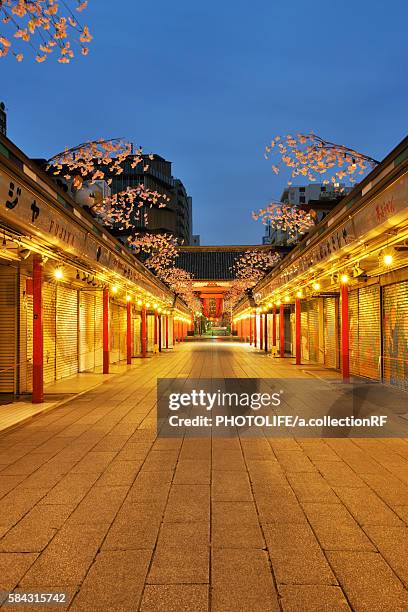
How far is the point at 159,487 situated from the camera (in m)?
5.94

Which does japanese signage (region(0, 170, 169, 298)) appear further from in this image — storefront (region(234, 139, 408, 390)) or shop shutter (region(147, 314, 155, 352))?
shop shutter (region(147, 314, 155, 352))

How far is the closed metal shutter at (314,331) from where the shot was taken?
937 inches

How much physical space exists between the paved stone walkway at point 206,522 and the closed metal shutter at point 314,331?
15.8m

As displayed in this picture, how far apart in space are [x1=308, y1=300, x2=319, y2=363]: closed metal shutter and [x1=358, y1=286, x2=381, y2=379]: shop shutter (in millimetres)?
5968

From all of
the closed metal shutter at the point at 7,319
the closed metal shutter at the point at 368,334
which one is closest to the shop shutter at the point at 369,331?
the closed metal shutter at the point at 368,334

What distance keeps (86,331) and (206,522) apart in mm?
16898

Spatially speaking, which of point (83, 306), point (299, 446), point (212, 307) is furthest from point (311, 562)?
point (212, 307)

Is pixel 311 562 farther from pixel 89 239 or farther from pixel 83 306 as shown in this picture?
pixel 83 306

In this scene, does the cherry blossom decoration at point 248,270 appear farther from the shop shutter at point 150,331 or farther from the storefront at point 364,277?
the storefront at point 364,277

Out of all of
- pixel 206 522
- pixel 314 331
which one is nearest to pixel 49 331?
pixel 206 522

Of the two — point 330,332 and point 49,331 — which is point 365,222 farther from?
point 330,332

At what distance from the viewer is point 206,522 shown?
485cm

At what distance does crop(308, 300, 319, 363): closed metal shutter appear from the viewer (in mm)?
23809

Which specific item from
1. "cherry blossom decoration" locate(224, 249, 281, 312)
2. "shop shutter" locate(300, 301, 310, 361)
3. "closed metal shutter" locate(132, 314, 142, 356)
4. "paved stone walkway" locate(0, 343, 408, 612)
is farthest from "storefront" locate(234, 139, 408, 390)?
"cherry blossom decoration" locate(224, 249, 281, 312)
